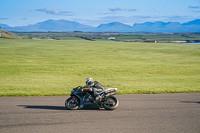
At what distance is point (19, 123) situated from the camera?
10492 millimetres

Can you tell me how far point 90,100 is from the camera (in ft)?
42.2

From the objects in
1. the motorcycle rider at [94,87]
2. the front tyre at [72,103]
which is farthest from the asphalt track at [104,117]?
the motorcycle rider at [94,87]

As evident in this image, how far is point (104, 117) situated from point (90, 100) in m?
1.68

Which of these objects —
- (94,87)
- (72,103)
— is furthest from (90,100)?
(72,103)

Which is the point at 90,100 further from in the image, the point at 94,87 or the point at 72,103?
the point at 72,103

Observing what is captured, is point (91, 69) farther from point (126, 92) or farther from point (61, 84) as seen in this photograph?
point (126, 92)

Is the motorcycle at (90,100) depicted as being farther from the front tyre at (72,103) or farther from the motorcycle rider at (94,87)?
the motorcycle rider at (94,87)

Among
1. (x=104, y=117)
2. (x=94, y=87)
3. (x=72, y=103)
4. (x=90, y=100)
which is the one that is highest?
(x=94, y=87)

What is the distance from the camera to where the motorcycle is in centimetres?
1272

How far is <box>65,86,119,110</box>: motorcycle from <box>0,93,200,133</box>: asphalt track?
0.32 metres

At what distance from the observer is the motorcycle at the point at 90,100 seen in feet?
41.7

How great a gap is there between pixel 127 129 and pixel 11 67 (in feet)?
83.1

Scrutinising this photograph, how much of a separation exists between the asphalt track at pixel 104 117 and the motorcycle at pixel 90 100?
1.05 ft

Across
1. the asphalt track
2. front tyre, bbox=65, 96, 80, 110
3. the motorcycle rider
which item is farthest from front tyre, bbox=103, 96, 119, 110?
front tyre, bbox=65, 96, 80, 110
